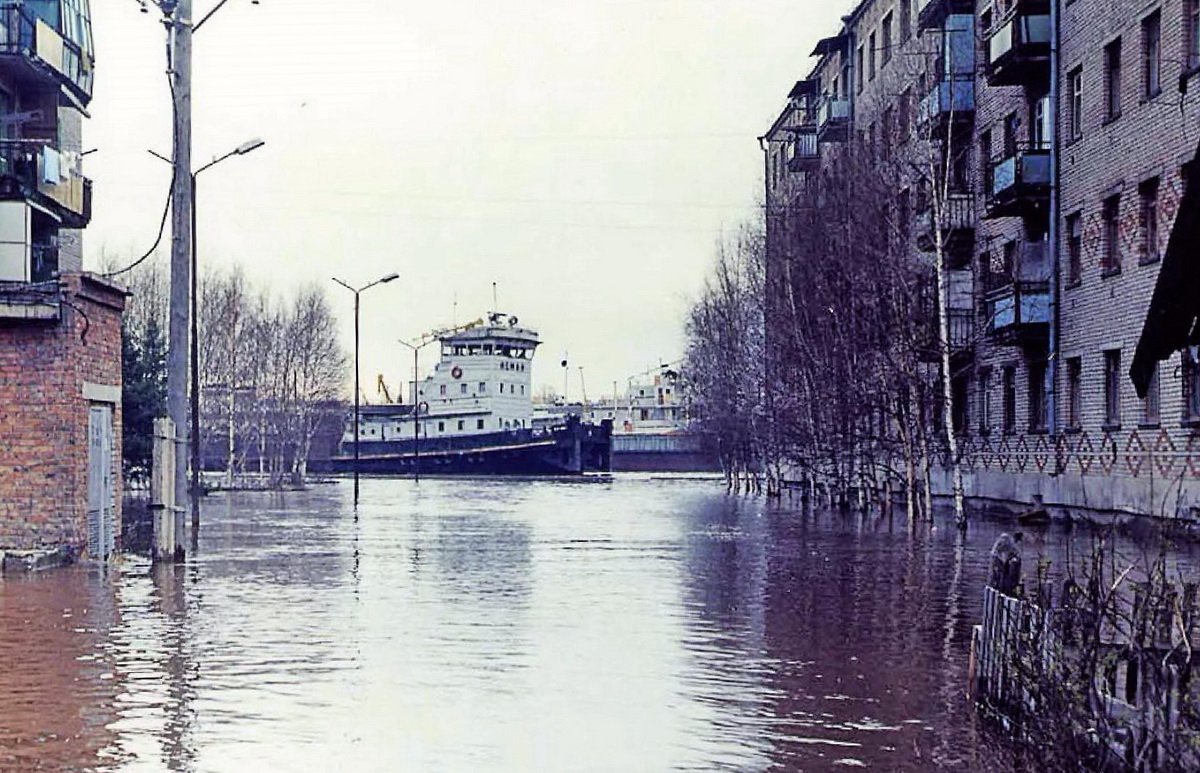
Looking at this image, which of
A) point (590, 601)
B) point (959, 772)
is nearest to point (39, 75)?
point (590, 601)

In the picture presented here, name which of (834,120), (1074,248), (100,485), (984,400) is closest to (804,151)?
(834,120)

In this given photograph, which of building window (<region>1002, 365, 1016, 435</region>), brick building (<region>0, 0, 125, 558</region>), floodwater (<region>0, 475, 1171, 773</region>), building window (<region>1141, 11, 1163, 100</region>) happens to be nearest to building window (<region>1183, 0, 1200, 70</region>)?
building window (<region>1141, 11, 1163, 100</region>)

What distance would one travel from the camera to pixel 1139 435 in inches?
1225

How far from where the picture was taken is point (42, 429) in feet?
75.8

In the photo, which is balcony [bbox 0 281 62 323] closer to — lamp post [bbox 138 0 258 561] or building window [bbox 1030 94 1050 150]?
lamp post [bbox 138 0 258 561]

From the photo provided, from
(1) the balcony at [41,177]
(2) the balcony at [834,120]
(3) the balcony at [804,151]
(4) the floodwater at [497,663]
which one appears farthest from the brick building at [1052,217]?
(1) the balcony at [41,177]

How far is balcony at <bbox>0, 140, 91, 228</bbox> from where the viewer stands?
1275 inches

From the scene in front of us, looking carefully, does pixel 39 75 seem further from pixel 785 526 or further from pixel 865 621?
pixel 865 621

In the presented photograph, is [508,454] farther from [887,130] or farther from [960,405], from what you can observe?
[887,130]

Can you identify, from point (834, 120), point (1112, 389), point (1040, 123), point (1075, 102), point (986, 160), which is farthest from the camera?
point (834, 120)

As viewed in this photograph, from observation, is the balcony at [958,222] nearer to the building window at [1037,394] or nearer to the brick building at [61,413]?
the building window at [1037,394]

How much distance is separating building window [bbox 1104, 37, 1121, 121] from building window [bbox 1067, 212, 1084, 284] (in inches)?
101

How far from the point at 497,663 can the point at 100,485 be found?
12720 millimetres

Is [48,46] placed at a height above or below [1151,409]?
above
